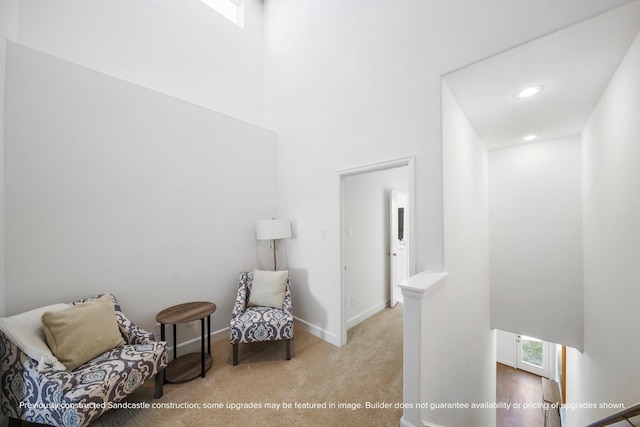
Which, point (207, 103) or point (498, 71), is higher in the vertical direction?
point (207, 103)

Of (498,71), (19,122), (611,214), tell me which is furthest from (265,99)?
(611,214)

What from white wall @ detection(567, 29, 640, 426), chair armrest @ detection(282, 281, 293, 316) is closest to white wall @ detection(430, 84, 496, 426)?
white wall @ detection(567, 29, 640, 426)

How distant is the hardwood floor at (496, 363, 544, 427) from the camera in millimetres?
4238

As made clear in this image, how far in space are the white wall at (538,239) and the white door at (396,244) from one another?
1.35 meters

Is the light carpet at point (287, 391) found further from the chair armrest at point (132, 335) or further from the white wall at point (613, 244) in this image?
the white wall at point (613, 244)

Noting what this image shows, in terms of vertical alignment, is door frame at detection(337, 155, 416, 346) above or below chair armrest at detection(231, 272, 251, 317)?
above

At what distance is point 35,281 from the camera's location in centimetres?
183

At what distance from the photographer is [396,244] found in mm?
4188

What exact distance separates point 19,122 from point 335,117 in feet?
8.84

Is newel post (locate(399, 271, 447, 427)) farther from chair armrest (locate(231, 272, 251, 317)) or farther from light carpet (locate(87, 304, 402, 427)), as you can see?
chair armrest (locate(231, 272, 251, 317))

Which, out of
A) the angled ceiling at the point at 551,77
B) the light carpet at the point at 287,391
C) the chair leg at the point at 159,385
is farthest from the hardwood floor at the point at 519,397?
the chair leg at the point at 159,385

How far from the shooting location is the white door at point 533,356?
5.11 m

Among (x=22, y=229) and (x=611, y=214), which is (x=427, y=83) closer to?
(x=611, y=214)

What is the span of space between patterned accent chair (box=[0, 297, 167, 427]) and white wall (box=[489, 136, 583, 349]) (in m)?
4.50
